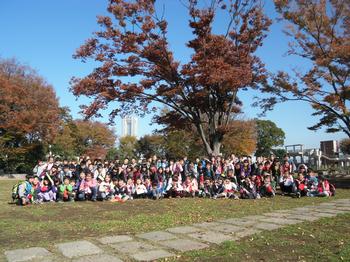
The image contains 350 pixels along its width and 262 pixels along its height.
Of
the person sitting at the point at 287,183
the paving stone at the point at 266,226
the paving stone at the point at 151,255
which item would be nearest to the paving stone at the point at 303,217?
the paving stone at the point at 266,226

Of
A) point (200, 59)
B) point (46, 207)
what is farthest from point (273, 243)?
point (200, 59)

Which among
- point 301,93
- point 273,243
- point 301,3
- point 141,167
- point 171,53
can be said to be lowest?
point 273,243

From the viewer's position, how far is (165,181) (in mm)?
13055

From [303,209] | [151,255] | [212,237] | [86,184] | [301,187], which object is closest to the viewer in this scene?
[151,255]

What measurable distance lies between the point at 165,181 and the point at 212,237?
7185mm

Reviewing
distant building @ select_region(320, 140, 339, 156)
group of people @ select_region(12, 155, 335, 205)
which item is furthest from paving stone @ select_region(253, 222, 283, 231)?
distant building @ select_region(320, 140, 339, 156)

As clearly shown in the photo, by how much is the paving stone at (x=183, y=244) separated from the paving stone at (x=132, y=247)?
32 centimetres

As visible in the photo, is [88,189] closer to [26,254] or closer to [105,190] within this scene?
[105,190]

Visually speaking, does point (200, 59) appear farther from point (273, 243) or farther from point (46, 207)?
point (273, 243)

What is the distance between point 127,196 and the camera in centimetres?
1205

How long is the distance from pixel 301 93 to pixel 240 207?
32.0 feet

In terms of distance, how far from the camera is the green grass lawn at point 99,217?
20.1ft

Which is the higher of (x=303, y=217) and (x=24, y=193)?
(x=24, y=193)

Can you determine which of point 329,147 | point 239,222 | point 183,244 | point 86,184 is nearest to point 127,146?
point 329,147
